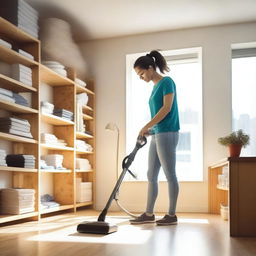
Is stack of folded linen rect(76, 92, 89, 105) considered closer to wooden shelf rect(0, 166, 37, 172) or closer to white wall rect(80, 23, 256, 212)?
white wall rect(80, 23, 256, 212)

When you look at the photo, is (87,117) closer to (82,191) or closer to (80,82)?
(80,82)

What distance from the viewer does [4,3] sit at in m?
3.83

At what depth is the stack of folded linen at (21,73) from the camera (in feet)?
12.0

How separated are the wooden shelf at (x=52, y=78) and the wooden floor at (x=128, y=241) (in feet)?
5.20

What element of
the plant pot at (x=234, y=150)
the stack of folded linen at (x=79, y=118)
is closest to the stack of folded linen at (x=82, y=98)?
the stack of folded linen at (x=79, y=118)

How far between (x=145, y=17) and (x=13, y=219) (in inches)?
103

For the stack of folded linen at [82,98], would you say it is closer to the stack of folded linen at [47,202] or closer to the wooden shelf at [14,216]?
the stack of folded linen at [47,202]

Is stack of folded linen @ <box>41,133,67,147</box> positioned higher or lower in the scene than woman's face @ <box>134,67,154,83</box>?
lower

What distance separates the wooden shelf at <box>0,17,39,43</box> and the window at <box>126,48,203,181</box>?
163cm

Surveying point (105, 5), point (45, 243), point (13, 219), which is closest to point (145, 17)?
point (105, 5)

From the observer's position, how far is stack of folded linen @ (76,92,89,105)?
482cm

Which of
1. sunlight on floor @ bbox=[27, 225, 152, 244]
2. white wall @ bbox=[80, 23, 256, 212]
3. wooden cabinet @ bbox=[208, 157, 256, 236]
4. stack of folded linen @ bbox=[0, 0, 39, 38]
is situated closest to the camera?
sunlight on floor @ bbox=[27, 225, 152, 244]

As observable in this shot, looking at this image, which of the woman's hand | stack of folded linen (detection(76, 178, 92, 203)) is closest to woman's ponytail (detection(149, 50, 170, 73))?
the woman's hand

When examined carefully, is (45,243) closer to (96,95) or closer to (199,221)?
(199,221)
